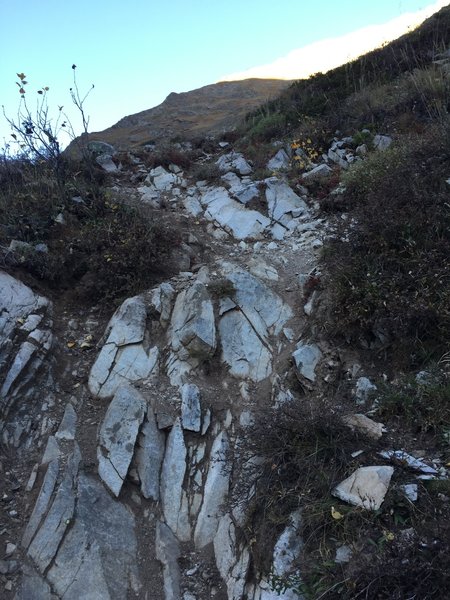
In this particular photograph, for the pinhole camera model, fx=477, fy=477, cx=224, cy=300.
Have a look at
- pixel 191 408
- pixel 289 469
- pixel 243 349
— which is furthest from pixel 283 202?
pixel 289 469

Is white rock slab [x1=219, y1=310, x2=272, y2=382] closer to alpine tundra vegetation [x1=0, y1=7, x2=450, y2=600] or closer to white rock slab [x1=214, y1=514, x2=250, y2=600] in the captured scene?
alpine tundra vegetation [x1=0, y1=7, x2=450, y2=600]

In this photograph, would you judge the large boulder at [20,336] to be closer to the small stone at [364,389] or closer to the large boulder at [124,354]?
the large boulder at [124,354]

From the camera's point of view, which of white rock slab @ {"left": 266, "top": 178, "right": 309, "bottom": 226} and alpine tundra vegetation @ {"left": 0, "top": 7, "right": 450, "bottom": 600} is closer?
alpine tundra vegetation @ {"left": 0, "top": 7, "right": 450, "bottom": 600}

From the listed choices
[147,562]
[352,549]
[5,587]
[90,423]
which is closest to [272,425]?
[352,549]

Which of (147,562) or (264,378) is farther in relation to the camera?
(264,378)

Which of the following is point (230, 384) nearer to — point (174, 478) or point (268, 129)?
point (174, 478)

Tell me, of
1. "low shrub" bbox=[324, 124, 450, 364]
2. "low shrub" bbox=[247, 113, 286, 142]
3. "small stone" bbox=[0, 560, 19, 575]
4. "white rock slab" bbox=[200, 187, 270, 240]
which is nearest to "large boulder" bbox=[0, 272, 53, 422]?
"small stone" bbox=[0, 560, 19, 575]

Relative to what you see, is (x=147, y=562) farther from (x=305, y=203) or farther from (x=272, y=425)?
(x=305, y=203)

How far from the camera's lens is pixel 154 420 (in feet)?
18.6

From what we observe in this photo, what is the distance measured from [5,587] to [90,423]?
1.85m

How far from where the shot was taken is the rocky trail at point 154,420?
4.61 metres

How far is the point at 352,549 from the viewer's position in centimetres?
340

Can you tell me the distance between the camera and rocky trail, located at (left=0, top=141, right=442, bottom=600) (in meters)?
4.61

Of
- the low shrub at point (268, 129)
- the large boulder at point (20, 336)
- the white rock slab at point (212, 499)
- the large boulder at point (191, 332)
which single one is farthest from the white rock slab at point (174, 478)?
the low shrub at point (268, 129)
